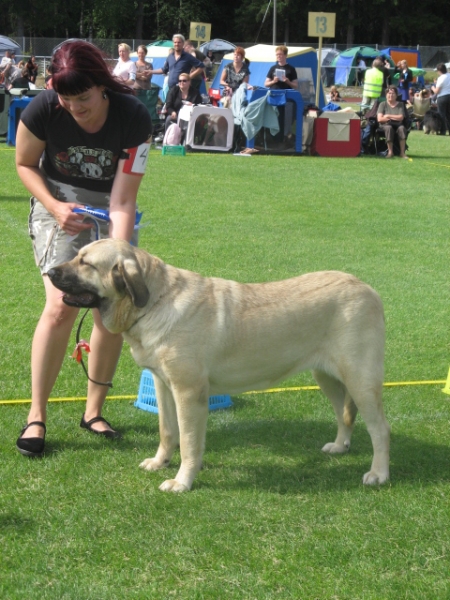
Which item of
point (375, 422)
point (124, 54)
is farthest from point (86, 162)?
point (124, 54)

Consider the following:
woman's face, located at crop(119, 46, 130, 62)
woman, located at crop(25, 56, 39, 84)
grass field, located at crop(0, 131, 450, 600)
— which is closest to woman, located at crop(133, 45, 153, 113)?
woman's face, located at crop(119, 46, 130, 62)

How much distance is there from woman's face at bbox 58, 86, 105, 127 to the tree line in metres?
60.4

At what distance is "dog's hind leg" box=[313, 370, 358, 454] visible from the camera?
4.55m

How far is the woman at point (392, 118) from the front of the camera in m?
18.9

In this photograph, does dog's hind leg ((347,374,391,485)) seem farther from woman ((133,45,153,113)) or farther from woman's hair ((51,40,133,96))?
woman ((133,45,153,113))

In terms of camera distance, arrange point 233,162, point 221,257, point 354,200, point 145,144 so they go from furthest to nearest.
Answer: point 233,162 < point 354,200 < point 221,257 < point 145,144

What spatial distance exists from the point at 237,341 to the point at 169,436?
0.66m

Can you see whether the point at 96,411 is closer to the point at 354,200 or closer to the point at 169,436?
the point at 169,436

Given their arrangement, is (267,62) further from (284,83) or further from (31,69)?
(284,83)

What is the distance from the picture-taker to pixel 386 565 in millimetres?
3348

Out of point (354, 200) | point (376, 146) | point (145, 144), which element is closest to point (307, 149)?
point (376, 146)

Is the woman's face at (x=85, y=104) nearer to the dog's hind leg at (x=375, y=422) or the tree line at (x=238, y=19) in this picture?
the dog's hind leg at (x=375, y=422)

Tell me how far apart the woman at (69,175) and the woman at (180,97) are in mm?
14724

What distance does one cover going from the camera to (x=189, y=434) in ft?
13.3
